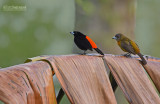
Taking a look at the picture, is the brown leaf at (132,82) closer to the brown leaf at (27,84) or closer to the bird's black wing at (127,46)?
the brown leaf at (27,84)

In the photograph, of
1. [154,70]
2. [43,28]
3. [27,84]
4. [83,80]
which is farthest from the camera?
[43,28]

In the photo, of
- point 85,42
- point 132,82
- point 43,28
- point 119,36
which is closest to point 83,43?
point 85,42

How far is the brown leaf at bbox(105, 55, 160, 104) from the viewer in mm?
1723

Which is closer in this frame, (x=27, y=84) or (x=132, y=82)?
(x=27, y=84)

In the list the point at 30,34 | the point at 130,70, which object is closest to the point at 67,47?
the point at 30,34

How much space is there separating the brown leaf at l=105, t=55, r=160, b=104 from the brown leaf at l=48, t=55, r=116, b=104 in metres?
0.09

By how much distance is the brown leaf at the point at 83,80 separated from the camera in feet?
5.07

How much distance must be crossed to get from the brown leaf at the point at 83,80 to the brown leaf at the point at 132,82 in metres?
0.09

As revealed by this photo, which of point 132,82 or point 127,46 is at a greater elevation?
point 132,82

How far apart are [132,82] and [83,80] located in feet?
0.99

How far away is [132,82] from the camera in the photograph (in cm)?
179

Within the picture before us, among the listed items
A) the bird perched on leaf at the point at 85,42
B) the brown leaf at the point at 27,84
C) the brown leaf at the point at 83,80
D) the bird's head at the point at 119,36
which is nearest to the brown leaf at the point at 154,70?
the brown leaf at the point at 83,80

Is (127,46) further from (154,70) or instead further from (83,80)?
(83,80)

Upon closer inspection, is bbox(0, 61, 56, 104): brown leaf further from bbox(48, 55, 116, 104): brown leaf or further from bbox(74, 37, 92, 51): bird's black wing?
bbox(74, 37, 92, 51): bird's black wing
